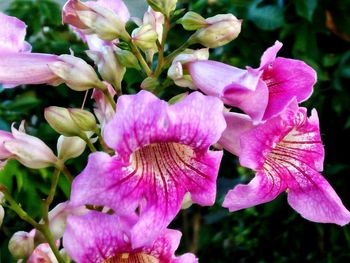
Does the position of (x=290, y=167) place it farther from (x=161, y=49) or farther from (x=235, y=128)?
(x=161, y=49)

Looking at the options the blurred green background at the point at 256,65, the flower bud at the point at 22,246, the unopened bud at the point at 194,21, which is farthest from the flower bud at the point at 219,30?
the blurred green background at the point at 256,65

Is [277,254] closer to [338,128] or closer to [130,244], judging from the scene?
[338,128]

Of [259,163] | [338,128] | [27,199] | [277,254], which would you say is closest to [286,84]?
[259,163]

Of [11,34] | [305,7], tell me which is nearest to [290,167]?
[11,34]

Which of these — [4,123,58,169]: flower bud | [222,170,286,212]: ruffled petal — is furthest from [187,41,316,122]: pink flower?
[4,123,58,169]: flower bud

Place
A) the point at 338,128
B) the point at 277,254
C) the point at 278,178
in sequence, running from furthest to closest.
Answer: the point at 277,254
the point at 338,128
the point at 278,178

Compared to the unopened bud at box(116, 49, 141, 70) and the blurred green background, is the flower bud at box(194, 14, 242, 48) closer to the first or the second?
the unopened bud at box(116, 49, 141, 70)

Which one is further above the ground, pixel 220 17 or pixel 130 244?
pixel 220 17
